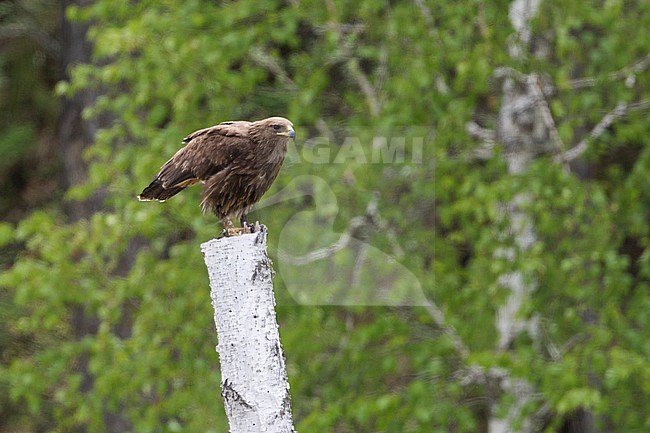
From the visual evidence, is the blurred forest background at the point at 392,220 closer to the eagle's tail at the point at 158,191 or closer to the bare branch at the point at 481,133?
the bare branch at the point at 481,133

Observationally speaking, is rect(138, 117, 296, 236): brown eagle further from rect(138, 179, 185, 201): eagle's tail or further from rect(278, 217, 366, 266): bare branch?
rect(278, 217, 366, 266): bare branch

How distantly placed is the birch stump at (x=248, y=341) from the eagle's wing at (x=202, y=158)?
685 millimetres

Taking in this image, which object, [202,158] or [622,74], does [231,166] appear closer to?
[202,158]

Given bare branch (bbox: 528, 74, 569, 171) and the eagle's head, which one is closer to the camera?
the eagle's head

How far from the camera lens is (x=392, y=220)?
625 centimetres

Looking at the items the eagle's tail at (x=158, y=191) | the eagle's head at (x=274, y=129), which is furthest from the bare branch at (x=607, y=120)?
the eagle's tail at (x=158, y=191)

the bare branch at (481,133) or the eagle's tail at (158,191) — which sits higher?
the bare branch at (481,133)

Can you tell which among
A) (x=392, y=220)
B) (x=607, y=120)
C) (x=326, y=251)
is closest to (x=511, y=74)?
(x=607, y=120)

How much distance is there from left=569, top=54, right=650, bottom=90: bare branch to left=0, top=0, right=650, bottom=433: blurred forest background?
3 centimetres

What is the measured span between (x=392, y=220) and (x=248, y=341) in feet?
11.6

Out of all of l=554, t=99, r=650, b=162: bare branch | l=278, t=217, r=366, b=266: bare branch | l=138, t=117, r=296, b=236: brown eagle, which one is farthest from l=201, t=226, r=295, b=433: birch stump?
l=554, t=99, r=650, b=162: bare branch

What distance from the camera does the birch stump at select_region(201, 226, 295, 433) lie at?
277 centimetres

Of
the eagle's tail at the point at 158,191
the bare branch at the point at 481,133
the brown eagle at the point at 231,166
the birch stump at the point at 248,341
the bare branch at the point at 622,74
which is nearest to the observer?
the birch stump at the point at 248,341

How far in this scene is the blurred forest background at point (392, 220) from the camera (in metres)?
5.82
